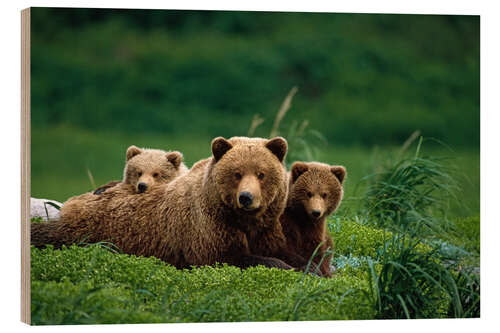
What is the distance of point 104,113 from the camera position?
9.98m

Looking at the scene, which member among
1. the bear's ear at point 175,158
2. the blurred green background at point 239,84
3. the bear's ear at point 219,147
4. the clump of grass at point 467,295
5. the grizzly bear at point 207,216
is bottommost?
the clump of grass at point 467,295

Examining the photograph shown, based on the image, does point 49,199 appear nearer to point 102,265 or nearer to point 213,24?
point 102,265

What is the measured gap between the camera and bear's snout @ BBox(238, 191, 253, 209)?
635 centimetres

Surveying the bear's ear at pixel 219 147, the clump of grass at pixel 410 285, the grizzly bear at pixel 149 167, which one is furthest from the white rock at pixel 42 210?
the clump of grass at pixel 410 285

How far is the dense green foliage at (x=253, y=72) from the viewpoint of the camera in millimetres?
Answer: 7820

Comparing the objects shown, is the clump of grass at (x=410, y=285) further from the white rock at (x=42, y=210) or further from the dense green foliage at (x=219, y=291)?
the white rock at (x=42, y=210)

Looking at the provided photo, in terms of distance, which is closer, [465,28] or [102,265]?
[102,265]

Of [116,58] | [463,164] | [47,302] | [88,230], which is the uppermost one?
[116,58]

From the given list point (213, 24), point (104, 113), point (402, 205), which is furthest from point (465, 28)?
point (104, 113)

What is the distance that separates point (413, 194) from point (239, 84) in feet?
12.8

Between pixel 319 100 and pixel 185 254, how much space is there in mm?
5313

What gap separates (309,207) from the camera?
7027mm

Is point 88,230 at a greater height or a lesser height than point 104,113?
lesser

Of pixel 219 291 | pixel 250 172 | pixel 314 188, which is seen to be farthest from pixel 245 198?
pixel 314 188
